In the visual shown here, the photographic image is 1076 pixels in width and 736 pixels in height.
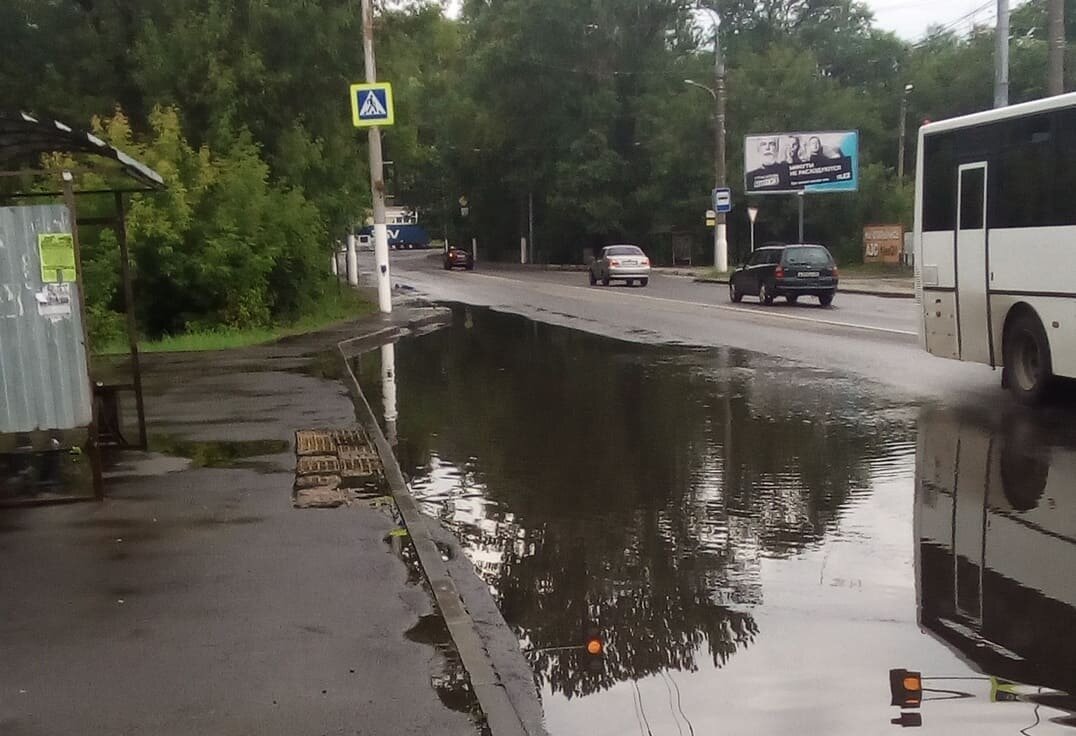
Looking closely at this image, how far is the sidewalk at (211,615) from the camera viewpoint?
478cm

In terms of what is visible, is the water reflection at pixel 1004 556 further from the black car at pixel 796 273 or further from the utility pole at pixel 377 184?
the black car at pixel 796 273

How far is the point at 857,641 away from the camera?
221 inches

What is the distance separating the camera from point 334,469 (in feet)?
32.1

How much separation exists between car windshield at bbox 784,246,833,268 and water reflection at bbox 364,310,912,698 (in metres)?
12.9

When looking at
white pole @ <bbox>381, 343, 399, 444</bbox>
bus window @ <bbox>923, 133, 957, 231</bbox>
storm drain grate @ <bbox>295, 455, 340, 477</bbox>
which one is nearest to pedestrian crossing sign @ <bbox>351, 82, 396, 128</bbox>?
white pole @ <bbox>381, 343, 399, 444</bbox>

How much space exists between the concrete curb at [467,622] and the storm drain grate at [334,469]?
19 centimetres

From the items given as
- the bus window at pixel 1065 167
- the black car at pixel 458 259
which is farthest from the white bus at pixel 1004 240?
the black car at pixel 458 259

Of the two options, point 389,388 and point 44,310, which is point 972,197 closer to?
point 389,388

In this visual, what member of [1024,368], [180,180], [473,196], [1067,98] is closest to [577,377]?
[1024,368]

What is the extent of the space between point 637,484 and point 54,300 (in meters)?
4.64

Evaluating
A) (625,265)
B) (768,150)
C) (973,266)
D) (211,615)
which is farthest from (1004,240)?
(768,150)

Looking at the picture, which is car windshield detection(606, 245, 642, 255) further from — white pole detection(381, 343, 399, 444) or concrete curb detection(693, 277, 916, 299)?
white pole detection(381, 343, 399, 444)

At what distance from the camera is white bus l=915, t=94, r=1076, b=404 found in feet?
38.1

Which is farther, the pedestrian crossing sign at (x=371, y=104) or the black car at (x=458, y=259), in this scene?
the black car at (x=458, y=259)
